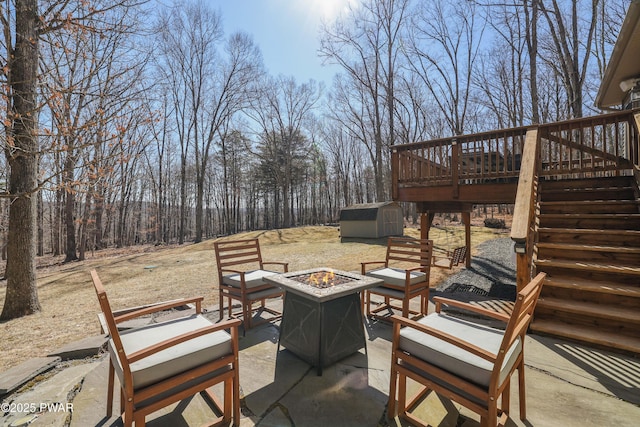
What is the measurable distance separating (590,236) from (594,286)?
94 centimetres

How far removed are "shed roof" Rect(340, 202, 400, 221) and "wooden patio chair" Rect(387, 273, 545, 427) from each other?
38.5 ft

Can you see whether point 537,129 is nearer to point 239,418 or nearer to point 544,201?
point 544,201

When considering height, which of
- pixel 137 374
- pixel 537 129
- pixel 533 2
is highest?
pixel 533 2

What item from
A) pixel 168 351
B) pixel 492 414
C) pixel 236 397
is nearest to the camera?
pixel 492 414

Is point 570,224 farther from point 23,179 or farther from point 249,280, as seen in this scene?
point 23,179

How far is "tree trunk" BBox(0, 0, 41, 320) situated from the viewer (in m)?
4.29

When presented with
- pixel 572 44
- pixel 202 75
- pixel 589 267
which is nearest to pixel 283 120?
pixel 202 75

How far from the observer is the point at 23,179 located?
4328mm

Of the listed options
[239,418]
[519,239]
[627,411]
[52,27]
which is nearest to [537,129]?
[519,239]

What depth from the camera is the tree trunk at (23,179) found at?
4.29 m

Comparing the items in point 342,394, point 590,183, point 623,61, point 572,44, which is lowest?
point 342,394

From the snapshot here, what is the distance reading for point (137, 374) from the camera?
1.50 m

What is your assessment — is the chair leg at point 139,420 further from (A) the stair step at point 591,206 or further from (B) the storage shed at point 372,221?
(B) the storage shed at point 372,221

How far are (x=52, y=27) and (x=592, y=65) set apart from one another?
808 inches
